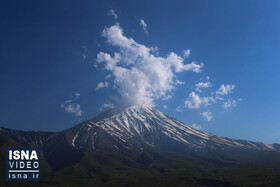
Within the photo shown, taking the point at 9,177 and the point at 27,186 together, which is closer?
the point at 9,177

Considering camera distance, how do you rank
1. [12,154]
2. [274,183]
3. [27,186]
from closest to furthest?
[12,154]
[274,183]
[27,186]

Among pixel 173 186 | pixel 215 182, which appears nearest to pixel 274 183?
pixel 215 182

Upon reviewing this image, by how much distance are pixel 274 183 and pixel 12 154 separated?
524ft

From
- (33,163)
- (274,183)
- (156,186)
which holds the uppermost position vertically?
(33,163)

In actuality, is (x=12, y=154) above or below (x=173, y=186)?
above

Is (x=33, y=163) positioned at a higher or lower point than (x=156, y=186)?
higher

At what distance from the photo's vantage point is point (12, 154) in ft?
307

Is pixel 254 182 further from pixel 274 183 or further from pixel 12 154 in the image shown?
pixel 12 154

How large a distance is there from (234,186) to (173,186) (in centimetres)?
4699

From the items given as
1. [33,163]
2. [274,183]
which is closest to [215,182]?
[274,183]

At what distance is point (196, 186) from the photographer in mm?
197750

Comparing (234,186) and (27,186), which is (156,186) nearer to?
(234,186)

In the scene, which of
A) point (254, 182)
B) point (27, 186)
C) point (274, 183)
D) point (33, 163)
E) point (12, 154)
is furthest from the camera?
point (27, 186)

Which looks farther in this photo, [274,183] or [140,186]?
[140,186]
